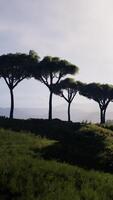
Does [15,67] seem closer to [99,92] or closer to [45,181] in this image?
[99,92]

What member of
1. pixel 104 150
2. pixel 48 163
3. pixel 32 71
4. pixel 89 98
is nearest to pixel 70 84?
pixel 89 98

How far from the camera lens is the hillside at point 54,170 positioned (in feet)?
60.8

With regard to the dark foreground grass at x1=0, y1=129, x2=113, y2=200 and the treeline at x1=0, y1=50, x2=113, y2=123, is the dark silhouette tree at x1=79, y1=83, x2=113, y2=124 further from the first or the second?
the dark foreground grass at x1=0, y1=129, x2=113, y2=200

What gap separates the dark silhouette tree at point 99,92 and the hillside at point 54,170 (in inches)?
2488

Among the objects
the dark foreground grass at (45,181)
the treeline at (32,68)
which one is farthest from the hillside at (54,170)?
the treeline at (32,68)

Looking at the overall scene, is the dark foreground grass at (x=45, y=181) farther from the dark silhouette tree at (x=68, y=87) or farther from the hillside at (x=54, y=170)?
the dark silhouette tree at (x=68, y=87)

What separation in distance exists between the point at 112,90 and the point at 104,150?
67.9 metres

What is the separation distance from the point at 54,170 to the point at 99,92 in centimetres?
7763

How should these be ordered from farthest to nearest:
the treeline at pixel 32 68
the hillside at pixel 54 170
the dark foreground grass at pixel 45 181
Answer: the treeline at pixel 32 68, the hillside at pixel 54 170, the dark foreground grass at pixel 45 181

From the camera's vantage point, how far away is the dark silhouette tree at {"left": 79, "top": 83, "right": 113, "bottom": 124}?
98.3 meters

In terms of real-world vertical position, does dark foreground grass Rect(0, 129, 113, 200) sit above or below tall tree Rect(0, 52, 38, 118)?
below

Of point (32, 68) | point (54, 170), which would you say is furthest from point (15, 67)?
point (54, 170)

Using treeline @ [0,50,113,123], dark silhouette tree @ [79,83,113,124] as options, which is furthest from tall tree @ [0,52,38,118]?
dark silhouette tree @ [79,83,113,124]

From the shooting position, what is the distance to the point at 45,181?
19.9 m
